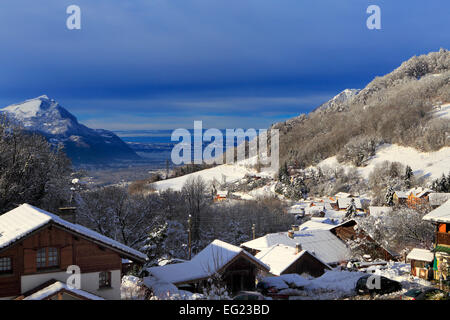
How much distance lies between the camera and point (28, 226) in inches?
457

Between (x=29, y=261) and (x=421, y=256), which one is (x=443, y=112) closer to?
(x=421, y=256)

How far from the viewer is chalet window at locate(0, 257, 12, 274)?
1123 cm

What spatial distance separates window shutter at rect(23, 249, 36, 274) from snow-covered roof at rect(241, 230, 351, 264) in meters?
25.2

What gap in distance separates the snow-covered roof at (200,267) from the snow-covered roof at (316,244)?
14.4m

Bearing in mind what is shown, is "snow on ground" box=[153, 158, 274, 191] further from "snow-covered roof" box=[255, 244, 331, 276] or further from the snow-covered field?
the snow-covered field

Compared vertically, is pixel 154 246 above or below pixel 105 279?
below

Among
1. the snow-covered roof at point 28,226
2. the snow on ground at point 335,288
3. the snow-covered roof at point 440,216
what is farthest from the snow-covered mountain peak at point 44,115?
the snow-covered roof at point 440,216

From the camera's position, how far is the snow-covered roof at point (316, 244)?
115 ft

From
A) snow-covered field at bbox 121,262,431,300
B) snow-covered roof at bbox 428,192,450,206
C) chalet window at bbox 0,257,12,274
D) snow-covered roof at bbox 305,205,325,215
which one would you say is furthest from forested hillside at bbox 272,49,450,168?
chalet window at bbox 0,257,12,274

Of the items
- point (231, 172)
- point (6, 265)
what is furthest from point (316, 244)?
point (231, 172)

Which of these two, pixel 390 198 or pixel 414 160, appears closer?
pixel 390 198

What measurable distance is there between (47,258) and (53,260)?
0.65 feet

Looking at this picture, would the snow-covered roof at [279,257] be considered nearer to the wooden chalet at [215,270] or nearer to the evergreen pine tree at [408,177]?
the wooden chalet at [215,270]
